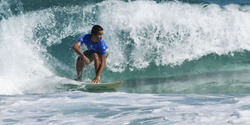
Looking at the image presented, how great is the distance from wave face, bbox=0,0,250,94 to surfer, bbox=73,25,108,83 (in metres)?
1.20

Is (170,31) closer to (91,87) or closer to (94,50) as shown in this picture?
(94,50)

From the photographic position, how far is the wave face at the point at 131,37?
1330 centimetres

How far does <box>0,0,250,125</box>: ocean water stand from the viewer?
825 centimetres

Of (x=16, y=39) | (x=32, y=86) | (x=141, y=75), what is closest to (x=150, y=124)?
(x=32, y=86)

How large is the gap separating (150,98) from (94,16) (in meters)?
6.76

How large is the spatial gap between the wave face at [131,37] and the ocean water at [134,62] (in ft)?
0.08

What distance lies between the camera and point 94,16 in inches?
631

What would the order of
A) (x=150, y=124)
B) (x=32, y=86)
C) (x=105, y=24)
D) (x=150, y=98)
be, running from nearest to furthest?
(x=150, y=124) → (x=150, y=98) → (x=32, y=86) → (x=105, y=24)

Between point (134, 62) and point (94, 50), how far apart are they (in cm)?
277

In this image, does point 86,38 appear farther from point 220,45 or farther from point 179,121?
point 220,45

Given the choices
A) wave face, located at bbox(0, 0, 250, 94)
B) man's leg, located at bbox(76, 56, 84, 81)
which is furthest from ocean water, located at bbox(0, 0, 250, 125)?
man's leg, located at bbox(76, 56, 84, 81)

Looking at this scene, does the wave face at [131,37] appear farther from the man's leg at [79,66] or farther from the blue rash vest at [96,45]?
the blue rash vest at [96,45]

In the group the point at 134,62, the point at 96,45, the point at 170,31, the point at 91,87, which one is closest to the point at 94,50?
the point at 96,45

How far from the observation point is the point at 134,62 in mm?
13992
